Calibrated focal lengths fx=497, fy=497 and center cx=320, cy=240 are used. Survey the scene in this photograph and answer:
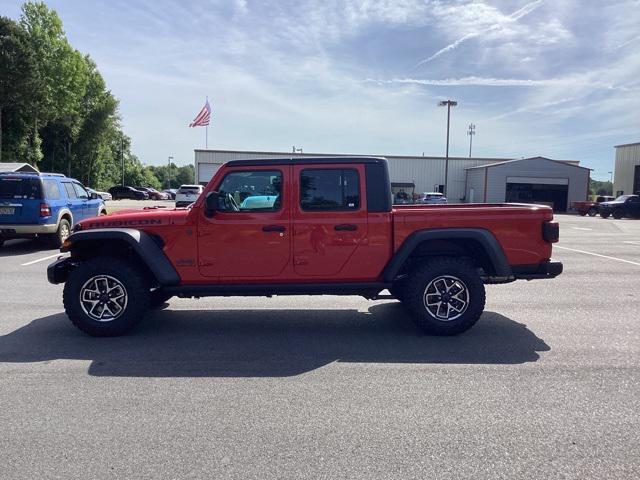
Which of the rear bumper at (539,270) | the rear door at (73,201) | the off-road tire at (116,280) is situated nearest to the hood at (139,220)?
the off-road tire at (116,280)

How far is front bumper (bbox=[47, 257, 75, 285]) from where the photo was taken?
5680 mm

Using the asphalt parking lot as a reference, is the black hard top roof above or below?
above

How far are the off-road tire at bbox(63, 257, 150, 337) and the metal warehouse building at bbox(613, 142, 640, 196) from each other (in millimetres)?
53648

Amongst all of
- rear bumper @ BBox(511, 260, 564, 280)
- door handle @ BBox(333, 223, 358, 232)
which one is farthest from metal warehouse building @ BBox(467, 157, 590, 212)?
door handle @ BBox(333, 223, 358, 232)

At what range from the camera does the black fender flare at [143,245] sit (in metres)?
5.32

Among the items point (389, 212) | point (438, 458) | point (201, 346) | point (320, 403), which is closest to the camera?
point (438, 458)

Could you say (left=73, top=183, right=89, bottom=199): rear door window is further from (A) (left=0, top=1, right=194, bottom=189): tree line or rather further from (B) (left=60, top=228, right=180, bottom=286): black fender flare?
(A) (left=0, top=1, right=194, bottom=189): tree line

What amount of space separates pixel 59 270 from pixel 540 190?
49.4 metres

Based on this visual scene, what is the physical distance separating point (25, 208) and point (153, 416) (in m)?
10.2

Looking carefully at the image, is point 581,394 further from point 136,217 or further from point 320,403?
point 136,217

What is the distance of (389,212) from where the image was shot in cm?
558

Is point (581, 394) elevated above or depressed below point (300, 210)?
below

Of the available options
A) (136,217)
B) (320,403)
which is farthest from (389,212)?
(136,217)

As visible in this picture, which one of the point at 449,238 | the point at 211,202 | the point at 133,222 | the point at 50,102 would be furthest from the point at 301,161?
the point at 50,102
